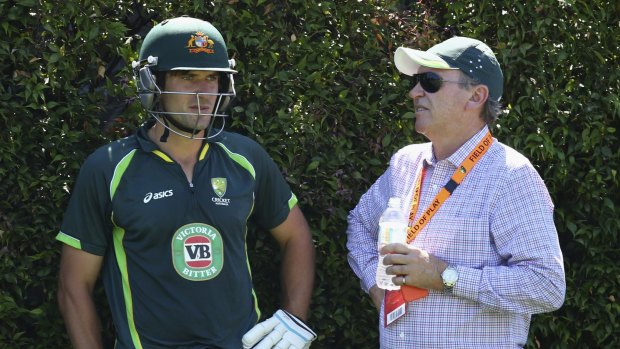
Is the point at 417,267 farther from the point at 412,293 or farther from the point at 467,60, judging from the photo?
the point at 467,60

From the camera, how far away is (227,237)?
4398 millimetres

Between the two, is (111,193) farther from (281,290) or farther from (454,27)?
(454,27)

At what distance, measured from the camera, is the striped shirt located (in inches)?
163

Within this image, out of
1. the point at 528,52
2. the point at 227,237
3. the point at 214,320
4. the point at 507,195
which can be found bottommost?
the point at 214,320

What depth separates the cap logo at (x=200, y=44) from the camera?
439 cm

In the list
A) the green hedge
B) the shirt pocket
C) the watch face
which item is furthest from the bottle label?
the green hedge

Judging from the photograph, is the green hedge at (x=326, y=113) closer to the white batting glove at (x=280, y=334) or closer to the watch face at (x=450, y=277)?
the white batting glove at (x=280, y=334)

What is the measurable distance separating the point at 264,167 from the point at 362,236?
563mm

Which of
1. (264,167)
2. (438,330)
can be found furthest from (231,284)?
(438,330)

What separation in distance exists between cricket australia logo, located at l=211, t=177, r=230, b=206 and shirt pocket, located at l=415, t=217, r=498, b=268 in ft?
2.96

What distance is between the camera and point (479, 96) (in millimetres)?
4434

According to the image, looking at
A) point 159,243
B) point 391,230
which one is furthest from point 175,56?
point 391,230

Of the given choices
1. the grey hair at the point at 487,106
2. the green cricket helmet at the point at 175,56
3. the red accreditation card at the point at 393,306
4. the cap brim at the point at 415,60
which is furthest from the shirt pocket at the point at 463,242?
the green cricket helmet at the point at 175,56

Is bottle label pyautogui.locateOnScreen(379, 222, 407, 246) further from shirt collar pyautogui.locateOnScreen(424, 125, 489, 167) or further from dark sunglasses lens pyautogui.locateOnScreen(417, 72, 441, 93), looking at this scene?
dark sunglasses lens pyautogui.locateOnScreen(417, 72, 441, 93)
